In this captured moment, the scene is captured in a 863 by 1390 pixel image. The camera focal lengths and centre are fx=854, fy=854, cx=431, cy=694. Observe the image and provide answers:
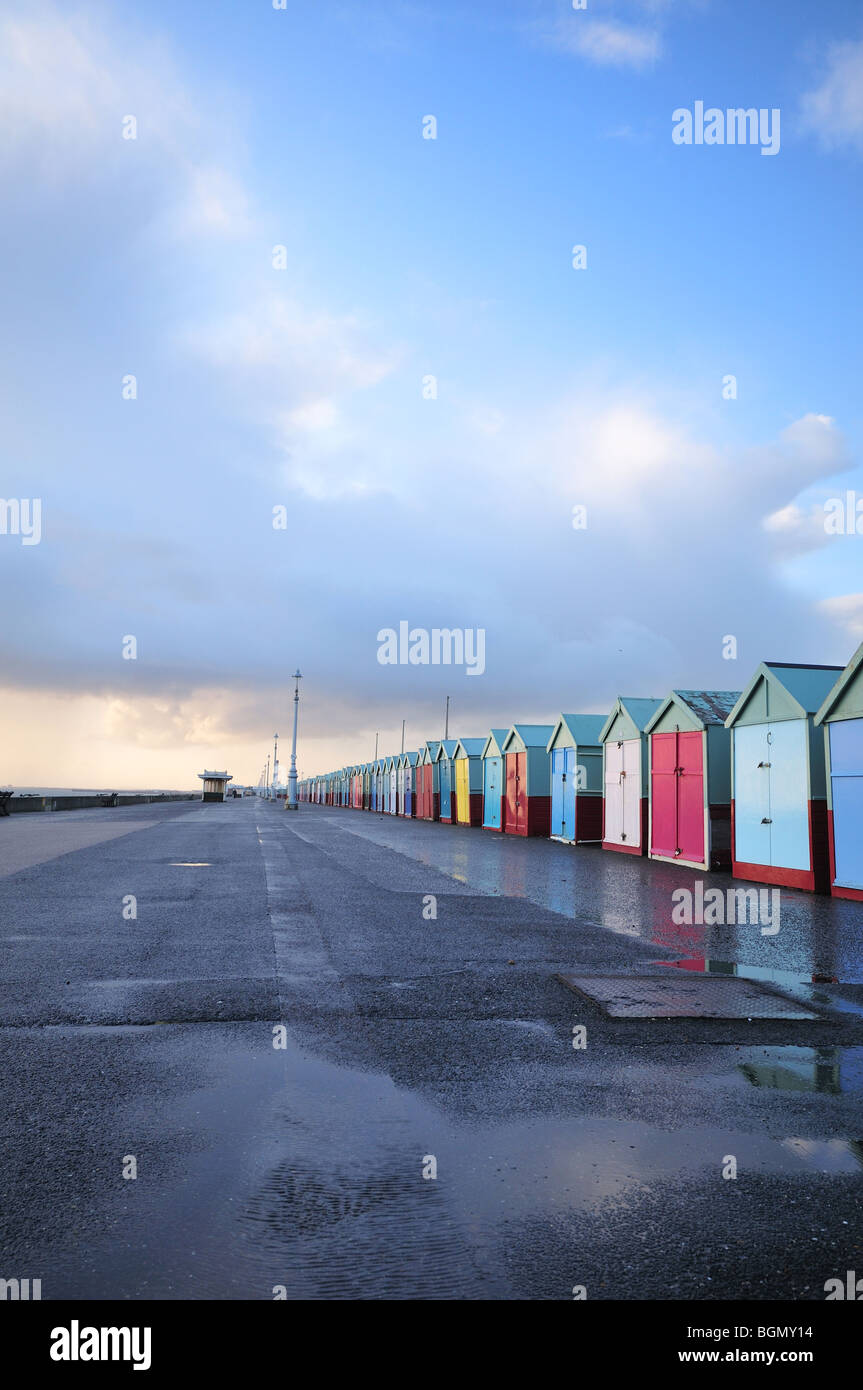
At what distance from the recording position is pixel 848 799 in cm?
1355

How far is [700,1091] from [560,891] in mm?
9577

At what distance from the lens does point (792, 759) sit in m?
15.2

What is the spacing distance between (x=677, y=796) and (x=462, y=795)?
2254cm

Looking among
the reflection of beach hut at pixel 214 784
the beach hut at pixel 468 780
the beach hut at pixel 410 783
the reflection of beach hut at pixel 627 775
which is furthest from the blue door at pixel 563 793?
the reflection of beach hut at pixel 214 784

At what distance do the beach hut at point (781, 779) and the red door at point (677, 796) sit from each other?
139cm

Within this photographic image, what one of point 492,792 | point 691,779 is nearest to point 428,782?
point 492,792

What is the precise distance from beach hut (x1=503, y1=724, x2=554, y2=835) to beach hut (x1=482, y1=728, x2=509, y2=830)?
2.63 feet

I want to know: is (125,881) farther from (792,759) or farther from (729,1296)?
(729,1296)

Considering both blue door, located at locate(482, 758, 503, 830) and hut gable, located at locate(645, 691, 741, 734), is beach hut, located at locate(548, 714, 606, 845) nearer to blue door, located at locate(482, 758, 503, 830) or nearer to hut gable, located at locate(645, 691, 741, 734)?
hut gable, located at locate(645, 691, 741, 734)

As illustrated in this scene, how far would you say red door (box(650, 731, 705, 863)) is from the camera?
61.4ft

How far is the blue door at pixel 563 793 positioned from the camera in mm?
27630

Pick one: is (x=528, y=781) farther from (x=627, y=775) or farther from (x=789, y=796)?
(x=789, y=796)
